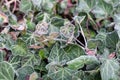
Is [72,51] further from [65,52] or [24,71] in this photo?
[24,71]

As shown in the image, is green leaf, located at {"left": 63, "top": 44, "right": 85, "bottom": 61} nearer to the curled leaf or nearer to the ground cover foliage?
the ground cover foliage

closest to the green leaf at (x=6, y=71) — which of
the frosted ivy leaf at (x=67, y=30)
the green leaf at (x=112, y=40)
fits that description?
the frosted ivy leaf at (x=67, y=30)

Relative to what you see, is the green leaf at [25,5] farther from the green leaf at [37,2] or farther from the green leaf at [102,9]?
the green leaf at [102,9]

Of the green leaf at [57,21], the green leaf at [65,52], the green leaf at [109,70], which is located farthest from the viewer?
the green leaf at [57,21]

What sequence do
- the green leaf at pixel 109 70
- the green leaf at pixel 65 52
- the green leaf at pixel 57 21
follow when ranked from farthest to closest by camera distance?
the green leaf at pixel 57 21 < the green leaf at pixel 65 52 < the green leaf at pixel 109 70

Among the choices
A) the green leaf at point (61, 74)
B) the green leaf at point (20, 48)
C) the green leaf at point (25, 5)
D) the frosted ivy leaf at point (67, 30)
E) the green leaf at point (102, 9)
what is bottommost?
the green leaf at point (61, 74)

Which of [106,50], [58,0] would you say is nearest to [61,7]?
[58,0]

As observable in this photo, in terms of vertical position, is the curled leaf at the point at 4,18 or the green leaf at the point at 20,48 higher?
the curled leaf at the point at 4,18
